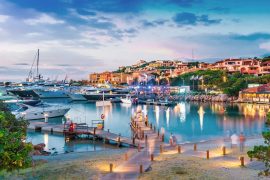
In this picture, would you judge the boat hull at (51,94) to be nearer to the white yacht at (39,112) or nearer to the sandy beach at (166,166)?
the white yacht at (39,112)

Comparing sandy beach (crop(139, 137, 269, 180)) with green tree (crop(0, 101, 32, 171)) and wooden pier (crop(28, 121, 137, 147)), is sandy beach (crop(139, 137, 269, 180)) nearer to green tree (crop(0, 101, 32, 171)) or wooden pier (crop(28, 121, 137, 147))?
green tree (crop(0, 101, 32, 171))

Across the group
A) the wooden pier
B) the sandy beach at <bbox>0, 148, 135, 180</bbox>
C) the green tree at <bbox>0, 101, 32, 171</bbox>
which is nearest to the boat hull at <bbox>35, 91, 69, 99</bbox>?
the wooden pier

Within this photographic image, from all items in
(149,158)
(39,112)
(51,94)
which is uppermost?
(51,94)

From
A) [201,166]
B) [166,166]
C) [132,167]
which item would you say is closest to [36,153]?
[132,167]

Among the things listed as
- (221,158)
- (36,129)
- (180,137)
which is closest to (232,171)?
(221,158)

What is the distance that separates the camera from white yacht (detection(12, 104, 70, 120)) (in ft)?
213

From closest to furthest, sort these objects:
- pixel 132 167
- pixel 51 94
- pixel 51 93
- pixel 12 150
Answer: pixel 12 150, pixel 132 167, pixel 51 94, pixel 51 93

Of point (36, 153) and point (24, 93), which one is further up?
point (24, 93)

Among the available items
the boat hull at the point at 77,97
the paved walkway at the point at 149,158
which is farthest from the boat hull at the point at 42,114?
the boat hull at the point at 77,97

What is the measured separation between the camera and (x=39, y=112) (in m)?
67.9

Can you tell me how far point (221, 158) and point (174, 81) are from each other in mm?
162007

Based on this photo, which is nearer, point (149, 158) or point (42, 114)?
point (149, 158)

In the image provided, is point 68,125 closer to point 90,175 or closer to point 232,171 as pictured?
point 90,175

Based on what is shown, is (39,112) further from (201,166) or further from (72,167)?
(201,166)
